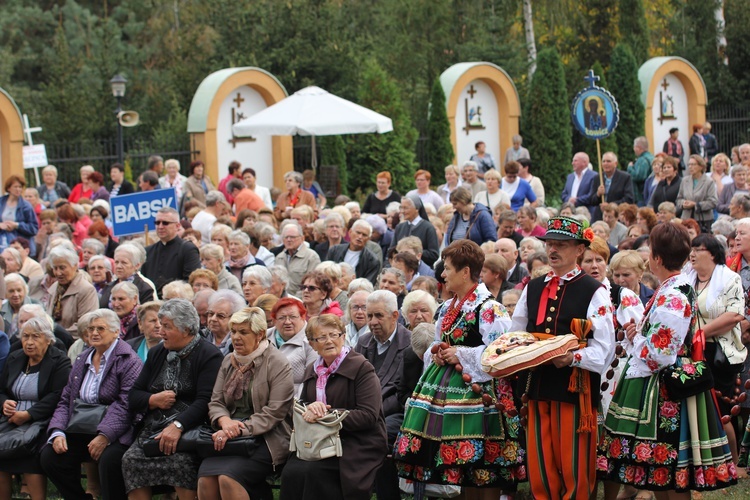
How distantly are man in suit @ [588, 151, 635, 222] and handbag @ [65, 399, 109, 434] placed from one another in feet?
27.4

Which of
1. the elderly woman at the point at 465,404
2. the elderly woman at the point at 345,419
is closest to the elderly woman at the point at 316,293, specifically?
the elderly woman at the point at 345,419

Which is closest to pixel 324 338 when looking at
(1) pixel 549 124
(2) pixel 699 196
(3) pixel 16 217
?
(2) pixel 699 196

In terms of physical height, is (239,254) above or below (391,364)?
above

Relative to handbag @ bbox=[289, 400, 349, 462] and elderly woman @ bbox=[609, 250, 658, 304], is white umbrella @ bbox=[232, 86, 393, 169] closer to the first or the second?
elderly woman @ bbox=[609, 250, 658, 304]

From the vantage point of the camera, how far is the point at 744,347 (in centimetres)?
698

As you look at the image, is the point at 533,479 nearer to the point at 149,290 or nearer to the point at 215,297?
the point at 215,297

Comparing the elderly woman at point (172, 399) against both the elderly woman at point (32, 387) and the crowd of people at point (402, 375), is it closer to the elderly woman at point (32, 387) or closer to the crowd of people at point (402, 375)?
the crowd of people at point (402, 375)

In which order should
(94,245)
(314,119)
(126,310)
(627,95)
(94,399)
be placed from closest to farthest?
1. (94,399)
2. (126,310)
3. (94,245)
4. (314,119)
5. (627,95)

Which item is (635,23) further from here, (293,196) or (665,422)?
(665,422)

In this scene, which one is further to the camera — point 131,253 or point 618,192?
point 618,192

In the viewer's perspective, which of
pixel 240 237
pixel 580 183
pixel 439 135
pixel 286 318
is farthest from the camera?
pixel 439 135

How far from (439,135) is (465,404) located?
17.8 metres

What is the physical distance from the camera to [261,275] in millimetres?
9039

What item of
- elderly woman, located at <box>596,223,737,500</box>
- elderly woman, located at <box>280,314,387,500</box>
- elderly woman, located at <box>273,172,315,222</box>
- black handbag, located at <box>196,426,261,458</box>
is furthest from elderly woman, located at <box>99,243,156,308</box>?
elderly woman, located at <box>273,172,315,222</box>
